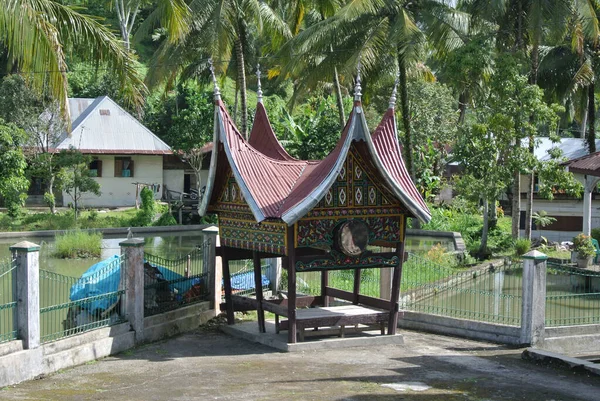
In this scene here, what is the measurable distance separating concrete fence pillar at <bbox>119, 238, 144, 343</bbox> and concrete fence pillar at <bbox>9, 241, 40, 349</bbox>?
7.71ft

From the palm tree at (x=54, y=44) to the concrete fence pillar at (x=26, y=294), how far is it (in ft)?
8.22

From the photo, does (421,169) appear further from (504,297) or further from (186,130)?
(504,297)

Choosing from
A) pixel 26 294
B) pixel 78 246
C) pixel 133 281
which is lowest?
pixel 78 246

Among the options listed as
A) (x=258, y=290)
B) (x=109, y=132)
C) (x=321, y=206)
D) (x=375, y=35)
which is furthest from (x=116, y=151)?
(x=321, y=206)

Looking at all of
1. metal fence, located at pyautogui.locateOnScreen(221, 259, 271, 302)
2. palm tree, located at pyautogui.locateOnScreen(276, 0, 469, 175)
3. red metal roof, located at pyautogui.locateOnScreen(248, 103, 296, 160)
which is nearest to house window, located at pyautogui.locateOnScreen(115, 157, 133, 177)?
palm tree, located at pyautogui.locateOnScreen(276, 0, 469, 175)

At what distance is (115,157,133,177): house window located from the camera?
44.9 m

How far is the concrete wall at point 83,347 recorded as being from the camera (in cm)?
1077

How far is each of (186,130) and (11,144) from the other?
30.4ft

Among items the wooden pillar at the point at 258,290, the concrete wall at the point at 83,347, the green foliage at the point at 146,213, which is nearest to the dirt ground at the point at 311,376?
the concrete wall at the point at 83,347

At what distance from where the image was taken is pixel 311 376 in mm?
11641

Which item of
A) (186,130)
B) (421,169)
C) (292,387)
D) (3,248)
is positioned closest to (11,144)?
(3,248)

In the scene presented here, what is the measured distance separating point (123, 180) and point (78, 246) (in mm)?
18980

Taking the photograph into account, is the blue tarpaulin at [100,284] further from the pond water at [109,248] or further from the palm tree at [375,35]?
the palm tree at [375,35]

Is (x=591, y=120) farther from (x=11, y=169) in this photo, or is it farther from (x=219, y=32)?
(x=11, y=169)
